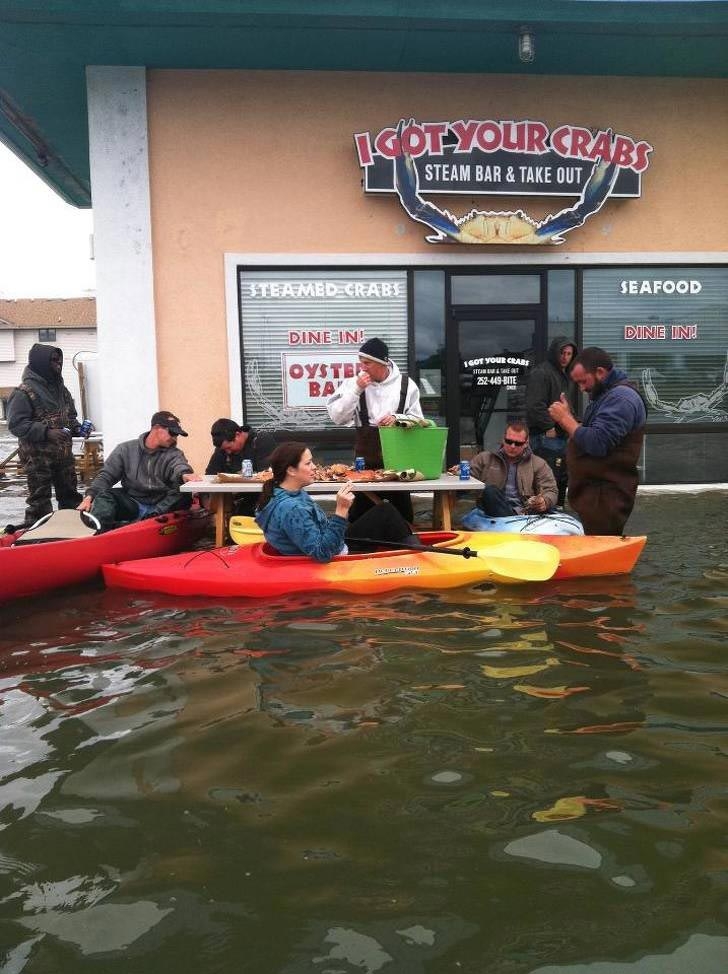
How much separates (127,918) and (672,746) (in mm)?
2181

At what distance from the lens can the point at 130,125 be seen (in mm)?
9477

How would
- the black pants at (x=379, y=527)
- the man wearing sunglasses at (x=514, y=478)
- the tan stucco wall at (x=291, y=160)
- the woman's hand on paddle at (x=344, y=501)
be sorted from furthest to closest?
the tan stucco wall at (x=291, y=160) < the man wearing sunglasses at (x=514, y=478) < the black pants at (x=379, y=527) < the woman's hand on paddle at (x=344, y=501)

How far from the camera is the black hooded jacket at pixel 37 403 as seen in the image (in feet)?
26.9

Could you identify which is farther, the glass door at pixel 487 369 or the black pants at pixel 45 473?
the glass door at pixel 487 369

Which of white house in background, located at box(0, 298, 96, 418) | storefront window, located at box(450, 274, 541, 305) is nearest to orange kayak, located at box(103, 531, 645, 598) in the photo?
storefront window, located at box(450, 274, 541, 305)

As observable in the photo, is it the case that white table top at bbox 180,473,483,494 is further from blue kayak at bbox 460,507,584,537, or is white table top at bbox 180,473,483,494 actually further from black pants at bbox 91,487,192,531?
black pants at bbox 91,487,192,531

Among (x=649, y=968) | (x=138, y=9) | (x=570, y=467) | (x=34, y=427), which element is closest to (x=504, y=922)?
(x=649, y=968)

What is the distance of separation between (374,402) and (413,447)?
2.06 ft

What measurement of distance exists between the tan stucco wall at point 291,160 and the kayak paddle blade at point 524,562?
16.8ft

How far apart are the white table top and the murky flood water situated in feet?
5.03

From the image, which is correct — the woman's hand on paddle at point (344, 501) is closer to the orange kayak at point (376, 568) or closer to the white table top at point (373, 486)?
the orange kayak at point (376, 568)

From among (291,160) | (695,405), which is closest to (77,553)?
(291,160)

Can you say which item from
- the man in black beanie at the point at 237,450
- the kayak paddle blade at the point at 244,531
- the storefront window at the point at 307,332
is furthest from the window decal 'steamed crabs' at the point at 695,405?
the kayak paddle blade at the point at 244,531

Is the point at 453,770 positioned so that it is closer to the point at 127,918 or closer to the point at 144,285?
the point at 127,918
